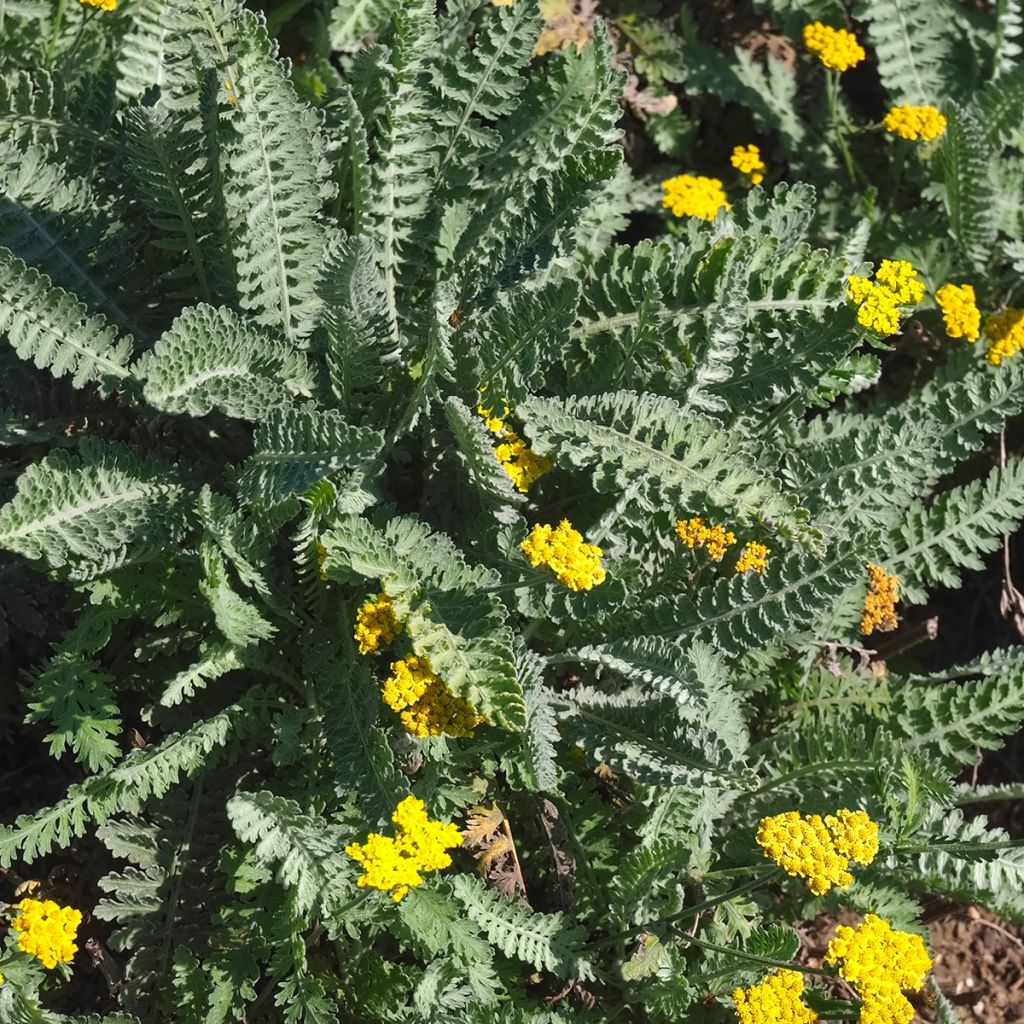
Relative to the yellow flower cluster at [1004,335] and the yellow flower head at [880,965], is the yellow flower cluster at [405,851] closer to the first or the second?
the yellow flower head at [880,965]

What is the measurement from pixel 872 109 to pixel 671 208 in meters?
1.30

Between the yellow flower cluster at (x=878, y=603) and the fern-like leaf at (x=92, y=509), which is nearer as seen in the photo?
the fern-like leaf at (x=92, y=509)

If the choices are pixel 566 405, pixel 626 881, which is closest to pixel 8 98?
pixel 566 405

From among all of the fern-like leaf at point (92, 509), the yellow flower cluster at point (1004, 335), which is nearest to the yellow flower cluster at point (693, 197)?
the yellow flower cluster at point (1004, 335)

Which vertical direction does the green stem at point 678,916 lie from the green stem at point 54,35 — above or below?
below

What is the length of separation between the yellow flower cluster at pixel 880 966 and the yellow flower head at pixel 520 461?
1262mm

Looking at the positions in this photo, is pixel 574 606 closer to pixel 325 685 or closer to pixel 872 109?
pixel 325 685

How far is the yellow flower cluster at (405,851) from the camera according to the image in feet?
Result: 7.88

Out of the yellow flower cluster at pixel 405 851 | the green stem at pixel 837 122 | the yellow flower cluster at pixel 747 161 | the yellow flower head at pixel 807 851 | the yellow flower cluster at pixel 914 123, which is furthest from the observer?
the green stem at pixel 837 122

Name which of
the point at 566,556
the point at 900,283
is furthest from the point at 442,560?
the point at 900,283

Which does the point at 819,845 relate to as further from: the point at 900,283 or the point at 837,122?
the point at 837,122

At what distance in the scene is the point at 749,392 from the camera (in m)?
3.16

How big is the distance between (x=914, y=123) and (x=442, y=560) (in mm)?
2164

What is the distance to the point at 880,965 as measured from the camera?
250 centimetres
